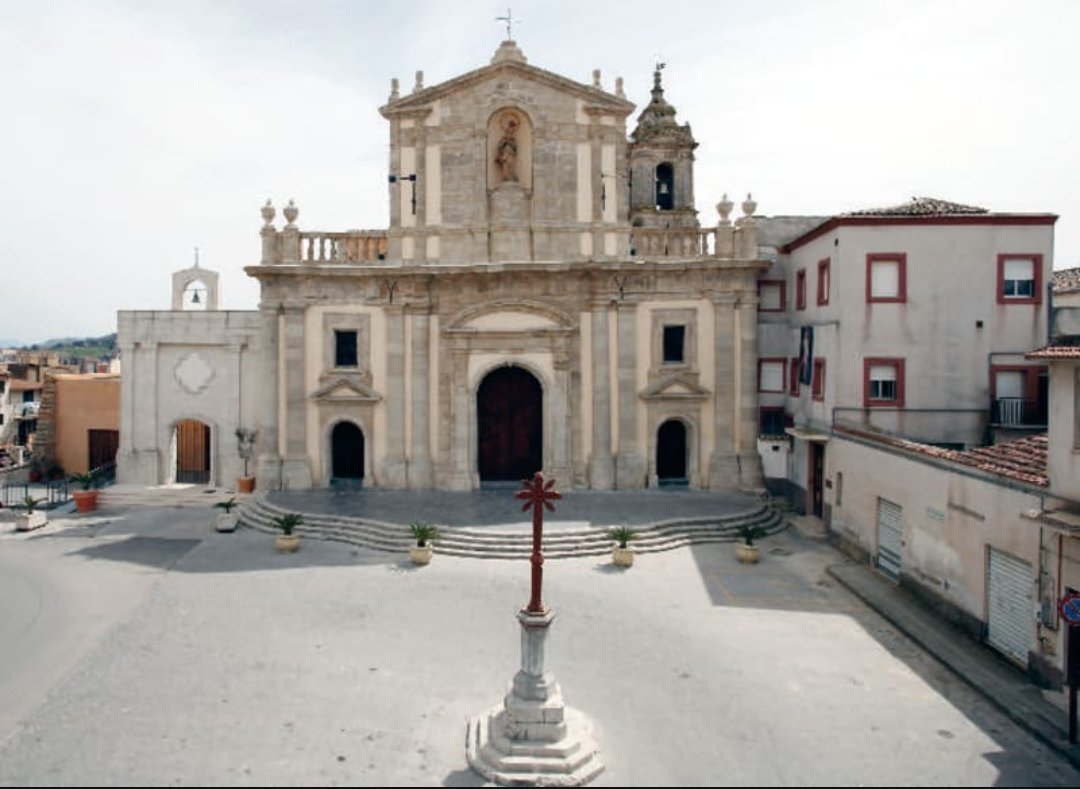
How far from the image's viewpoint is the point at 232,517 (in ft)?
78.6

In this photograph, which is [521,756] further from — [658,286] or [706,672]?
[658,286]

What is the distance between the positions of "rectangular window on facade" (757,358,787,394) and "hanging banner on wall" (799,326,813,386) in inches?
69.0

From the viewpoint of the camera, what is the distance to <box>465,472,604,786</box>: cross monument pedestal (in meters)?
10.4

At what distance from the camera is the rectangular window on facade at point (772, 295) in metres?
27.7

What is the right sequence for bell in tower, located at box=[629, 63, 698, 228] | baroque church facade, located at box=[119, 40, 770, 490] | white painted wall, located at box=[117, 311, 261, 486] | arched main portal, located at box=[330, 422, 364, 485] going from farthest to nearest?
bell in tower, located at box=[629, 63, 698, 228] < white painted wall, located at box=[117, 311, 261, 486] < arched main portal, located at box=[330, 422, 364, 485] < baroque church facade, located at box=[119, 40, 770, 490]

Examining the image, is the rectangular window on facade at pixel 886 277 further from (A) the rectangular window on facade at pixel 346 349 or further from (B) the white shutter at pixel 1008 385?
(A) the rectangular window on facade at pixel 346 349

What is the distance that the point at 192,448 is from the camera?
33.4 meters

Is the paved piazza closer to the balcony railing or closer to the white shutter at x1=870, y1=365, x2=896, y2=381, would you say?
the white shutter at x1=870, y1=365, x2=896, y2=381

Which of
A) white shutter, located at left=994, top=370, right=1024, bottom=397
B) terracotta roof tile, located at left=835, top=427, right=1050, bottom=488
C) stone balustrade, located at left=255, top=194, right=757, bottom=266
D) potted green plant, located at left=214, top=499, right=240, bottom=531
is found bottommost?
potted green plant, located at left=214, top=499, right=240, bottom=531

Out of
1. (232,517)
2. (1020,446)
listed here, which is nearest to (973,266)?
(1020,446)

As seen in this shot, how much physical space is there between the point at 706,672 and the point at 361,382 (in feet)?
55.6

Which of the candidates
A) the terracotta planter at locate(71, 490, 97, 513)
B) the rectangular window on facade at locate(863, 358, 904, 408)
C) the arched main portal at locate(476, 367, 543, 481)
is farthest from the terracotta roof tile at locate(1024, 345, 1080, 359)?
the terracotta planter at locate(71, 490, 97, 513)

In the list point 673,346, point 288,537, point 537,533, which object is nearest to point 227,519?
point 288,537

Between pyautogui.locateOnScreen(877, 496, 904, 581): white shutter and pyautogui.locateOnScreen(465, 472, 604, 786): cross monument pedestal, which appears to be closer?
pyautogui.locateOnScreen(465, 472, 604, 786): cross monument pedestal
